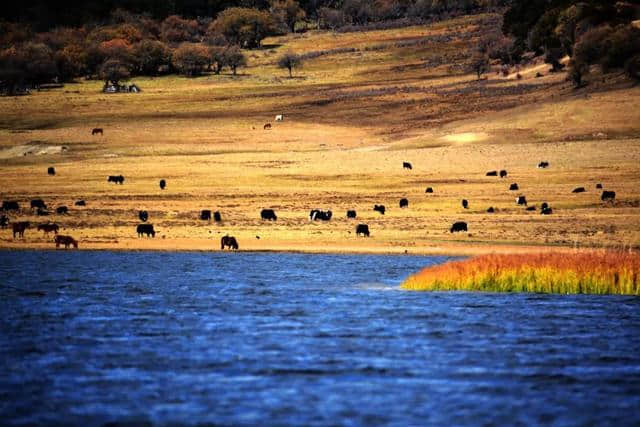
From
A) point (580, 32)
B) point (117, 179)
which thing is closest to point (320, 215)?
point (117, 179)

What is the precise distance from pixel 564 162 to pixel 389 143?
1919 cm

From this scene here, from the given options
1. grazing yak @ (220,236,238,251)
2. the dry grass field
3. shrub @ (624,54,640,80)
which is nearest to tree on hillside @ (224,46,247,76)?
the dry grass field

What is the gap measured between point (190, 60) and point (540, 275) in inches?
4448

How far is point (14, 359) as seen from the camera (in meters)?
23.4

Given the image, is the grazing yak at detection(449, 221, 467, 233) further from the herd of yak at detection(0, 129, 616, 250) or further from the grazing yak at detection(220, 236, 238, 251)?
the grazing yak at detection(220, 236, 238, 251)

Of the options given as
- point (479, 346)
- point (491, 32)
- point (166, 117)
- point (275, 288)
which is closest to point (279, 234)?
point (275, 288)

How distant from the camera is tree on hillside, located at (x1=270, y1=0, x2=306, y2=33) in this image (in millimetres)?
186875

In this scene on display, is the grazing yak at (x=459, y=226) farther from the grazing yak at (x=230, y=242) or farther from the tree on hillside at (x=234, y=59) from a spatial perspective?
the tree on hillside at (x=234, y=59)

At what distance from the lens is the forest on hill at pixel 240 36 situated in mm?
106000

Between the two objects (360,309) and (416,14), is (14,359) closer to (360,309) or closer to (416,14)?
(360,309)

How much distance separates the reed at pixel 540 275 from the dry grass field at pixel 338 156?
10271mm

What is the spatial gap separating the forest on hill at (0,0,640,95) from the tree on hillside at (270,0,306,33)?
16 cm

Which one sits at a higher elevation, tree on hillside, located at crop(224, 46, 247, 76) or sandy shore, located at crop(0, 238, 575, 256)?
tree on hillside, located at crop(224, 46, 247, 76)

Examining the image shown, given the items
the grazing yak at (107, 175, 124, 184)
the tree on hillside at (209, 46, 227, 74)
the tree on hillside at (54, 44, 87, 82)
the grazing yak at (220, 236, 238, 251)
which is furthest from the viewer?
the tree on hillside at (209, 46, 227, 74)
